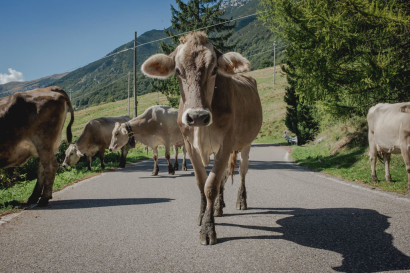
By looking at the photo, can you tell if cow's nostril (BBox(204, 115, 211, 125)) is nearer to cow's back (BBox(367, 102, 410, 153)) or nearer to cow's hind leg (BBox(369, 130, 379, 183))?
cow's back (BBox(367, 102, 410, 153))

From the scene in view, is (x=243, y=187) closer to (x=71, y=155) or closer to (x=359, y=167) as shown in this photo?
(x=359, y=167)

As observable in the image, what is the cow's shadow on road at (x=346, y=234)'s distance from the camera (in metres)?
3.12

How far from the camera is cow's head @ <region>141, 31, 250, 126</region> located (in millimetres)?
3595

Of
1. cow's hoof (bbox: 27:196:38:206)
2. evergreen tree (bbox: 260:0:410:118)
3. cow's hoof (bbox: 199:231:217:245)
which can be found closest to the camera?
cow's hoof (bbox: 199:231:217:245)

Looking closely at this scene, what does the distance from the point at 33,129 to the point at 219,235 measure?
13.3 feet

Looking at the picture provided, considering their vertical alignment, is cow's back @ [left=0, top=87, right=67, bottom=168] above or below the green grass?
above

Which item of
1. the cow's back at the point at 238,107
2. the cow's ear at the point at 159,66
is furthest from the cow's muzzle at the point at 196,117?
the cow's ear at the point at 159,66

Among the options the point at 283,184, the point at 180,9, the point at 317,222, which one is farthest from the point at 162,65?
the point at 180,9

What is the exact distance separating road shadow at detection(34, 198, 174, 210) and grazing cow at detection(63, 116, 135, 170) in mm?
6520

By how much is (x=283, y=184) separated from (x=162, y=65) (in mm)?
5095

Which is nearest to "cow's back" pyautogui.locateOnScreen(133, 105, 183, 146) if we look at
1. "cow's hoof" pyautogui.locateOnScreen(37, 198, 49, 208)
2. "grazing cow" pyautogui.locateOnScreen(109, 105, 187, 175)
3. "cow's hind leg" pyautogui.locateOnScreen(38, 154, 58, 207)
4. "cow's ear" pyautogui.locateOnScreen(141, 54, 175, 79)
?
"grazing cow" pyautogui.locateOnScreen(109, 105, 187, 175)

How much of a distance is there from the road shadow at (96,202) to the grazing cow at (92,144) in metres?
6.52

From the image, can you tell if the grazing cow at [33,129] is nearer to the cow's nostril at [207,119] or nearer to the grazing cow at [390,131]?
the cow's nostril at [207,119]

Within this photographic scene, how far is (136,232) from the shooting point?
4.32 m
